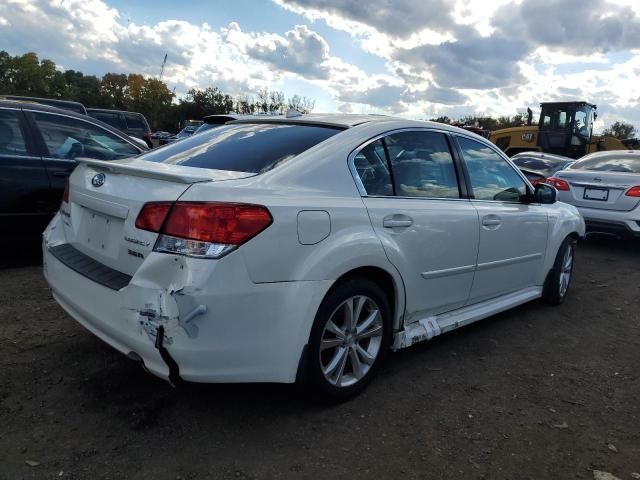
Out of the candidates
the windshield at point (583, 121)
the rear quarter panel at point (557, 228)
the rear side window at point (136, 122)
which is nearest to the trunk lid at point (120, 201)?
the rear quarter panel at point (557, 228)

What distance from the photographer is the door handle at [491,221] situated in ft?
12.4

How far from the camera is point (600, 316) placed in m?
4.95

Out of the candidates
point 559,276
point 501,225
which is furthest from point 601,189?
point 501,225

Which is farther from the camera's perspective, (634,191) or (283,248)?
(634,191)

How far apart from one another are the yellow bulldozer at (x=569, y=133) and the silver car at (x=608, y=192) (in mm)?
8411

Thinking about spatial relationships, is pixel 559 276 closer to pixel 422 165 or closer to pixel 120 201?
pixel 422 165

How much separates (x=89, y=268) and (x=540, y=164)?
1074cm

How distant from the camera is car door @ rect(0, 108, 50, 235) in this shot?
15.9ft

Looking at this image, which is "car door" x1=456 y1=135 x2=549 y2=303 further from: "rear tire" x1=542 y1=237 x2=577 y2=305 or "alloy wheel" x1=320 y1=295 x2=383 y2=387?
"alloy wheel" x1=320 y1=295 x2=383 y2=387

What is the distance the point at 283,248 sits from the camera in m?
2.46

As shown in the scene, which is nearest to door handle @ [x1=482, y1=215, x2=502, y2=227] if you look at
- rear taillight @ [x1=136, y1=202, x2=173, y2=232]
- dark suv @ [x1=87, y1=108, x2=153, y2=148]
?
rear taillight @ [x1=136, y1=202, x2=173, y2=232]

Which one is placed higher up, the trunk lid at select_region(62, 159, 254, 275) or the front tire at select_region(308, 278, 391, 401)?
the trunk lid at select_region(62, 159, 254, 275)

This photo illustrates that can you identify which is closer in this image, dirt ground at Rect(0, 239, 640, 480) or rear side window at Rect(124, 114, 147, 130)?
dirt ground at Rect(0, 239, 640, 480)

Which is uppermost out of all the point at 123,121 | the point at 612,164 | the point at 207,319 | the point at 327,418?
the point at 123,121
